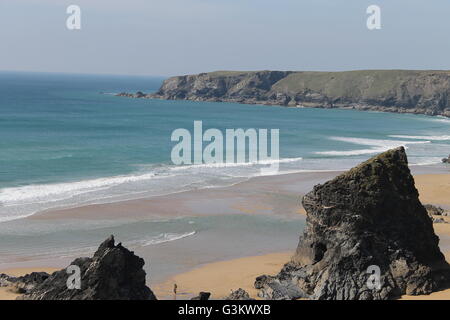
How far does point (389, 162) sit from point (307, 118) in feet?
342

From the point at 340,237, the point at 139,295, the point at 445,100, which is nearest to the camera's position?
the point at 139,295

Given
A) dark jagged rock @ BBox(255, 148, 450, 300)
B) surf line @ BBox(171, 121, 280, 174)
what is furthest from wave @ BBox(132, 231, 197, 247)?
surf line @ BBox(171, 121, 280, 174)

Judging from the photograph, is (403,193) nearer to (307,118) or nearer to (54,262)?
(54,262)

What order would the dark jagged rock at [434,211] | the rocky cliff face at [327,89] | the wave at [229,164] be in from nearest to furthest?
the dark jagged rock at [434,211] → the wave at [229,164] → the rocky cliff face at [327,89]

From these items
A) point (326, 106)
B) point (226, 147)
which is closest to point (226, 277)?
point (226, 147)

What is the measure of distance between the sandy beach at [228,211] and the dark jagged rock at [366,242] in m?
1.17

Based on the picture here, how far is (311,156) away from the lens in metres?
65.3

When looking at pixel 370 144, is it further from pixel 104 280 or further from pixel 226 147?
pixel 104 280

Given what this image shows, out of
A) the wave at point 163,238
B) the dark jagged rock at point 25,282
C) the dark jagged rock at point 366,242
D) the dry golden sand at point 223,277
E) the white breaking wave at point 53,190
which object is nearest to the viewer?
the dark jagged rock at point 366,242

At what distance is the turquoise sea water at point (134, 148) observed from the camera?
42594 millimetres

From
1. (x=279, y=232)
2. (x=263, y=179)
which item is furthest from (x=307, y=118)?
(x=279, y=232)

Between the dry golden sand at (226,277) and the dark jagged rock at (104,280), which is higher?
the dark jagged rock at (104,280)

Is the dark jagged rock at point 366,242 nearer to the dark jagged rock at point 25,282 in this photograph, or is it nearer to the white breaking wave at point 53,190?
the dark jagged rock at point 25,282

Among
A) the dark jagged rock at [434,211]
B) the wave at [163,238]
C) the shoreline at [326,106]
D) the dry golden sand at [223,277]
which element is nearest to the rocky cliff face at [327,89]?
the shoreline at [326,106]
